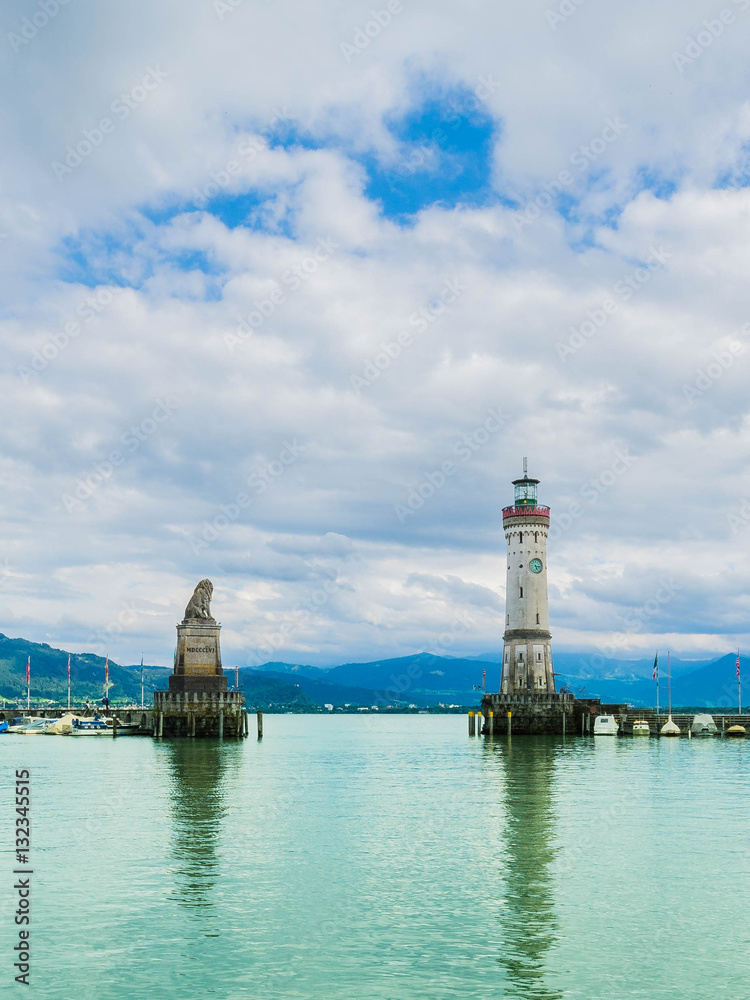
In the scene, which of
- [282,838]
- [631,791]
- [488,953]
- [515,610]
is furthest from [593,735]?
[488,953]

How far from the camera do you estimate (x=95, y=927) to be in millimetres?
26078

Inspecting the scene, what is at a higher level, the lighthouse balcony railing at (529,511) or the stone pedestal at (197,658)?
the lighthouse balcony railing at (529,511)

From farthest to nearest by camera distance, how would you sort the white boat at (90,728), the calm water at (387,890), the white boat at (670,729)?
the white boat at (90,728) < the white boat at (670,729) < the calm water at (387,890)

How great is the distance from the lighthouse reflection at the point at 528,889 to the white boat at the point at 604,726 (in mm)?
49129

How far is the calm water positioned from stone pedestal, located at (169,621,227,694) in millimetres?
36078

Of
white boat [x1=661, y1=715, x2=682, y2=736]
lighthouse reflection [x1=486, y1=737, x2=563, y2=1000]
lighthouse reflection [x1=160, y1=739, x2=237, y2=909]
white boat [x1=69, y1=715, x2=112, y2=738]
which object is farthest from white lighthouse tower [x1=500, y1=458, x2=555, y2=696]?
white boat [x1=69, y1=715, x2=112, y2=738]

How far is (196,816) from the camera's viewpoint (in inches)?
1801

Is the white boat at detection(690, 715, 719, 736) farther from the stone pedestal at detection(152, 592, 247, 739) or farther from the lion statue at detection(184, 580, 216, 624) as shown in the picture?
the lion statue at detection(184, 580, 216, 624)

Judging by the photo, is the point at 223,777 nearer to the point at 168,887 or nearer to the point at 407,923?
the point at 168,887

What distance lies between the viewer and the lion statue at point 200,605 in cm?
9844

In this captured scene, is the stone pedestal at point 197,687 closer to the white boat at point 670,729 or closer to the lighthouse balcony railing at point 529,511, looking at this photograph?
the lighthouse balcony railing at point 529,511

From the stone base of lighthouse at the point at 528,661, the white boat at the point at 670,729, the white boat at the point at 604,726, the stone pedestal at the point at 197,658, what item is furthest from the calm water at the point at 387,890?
the white boat at the point at 670,729

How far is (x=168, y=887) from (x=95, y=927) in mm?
4325

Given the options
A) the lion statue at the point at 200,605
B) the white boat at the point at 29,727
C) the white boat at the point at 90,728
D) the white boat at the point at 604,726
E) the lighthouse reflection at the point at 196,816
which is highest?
the lion statue at the point at 200,605
